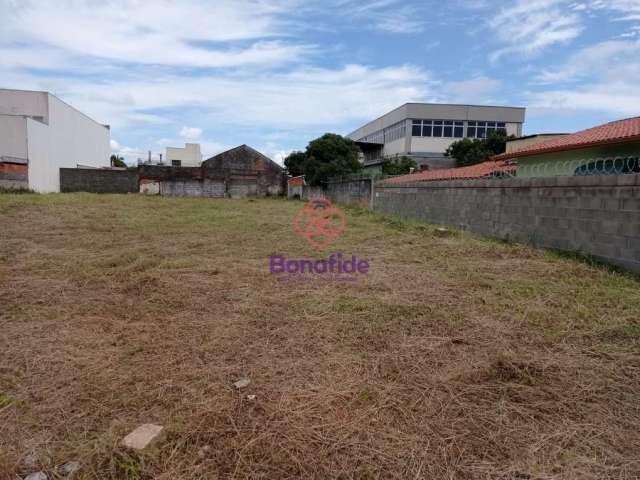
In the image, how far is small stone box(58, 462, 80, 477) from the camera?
4.90ft

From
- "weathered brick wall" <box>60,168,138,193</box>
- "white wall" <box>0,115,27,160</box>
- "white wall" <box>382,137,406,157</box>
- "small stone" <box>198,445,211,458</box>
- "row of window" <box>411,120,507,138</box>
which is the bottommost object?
"small stone" <box>198,445,211,458</box>

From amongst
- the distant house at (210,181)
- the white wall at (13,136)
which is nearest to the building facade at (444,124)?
the distant house at (210,181)

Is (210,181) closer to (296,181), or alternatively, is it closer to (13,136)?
(296,181)

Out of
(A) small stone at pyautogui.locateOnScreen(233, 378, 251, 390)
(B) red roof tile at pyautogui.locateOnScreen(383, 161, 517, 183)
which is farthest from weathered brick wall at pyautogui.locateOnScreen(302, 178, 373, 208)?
(A) small stone at pyautogui.locateOnScreen(233, 378, 251, 390)

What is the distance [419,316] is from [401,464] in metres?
1.73

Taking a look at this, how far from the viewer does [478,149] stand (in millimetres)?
25484

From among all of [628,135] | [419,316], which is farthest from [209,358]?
[628,135]

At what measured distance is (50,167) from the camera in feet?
68.5

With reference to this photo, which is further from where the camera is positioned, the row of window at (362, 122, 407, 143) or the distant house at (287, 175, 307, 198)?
the row of window at (362, 122, 407, 143)

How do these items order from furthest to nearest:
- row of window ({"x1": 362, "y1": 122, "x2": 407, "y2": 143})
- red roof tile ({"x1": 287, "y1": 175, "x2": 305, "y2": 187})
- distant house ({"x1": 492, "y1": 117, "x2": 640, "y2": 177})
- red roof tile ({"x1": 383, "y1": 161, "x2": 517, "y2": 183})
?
row of window ({"x1": 362, "y1": 122, "x2": 407, "y2": 143}), red roof tile ({"x1": 287, "y1": 175, "x2": 305, "y2": 187}), red roof tile ({"x1": 383, "y1": 161, "x2": 517, "y2": 183}), distant house ({"x1": 492, "y1": 117, "x2": 640, "y2": 177})

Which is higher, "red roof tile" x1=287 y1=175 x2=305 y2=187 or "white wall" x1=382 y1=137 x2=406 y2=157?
"white wall" x1=382 y1=137 x2=406 y2=157

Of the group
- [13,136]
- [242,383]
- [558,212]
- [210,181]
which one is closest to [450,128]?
[210,181]

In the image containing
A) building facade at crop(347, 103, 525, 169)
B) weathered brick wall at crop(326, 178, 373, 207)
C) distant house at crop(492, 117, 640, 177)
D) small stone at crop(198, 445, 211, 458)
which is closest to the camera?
small stone at crop(198, 445, 211, 458)

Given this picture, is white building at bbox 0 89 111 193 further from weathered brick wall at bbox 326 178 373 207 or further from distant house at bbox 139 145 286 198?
weathered brick wall at bbox 326 178 373 207
